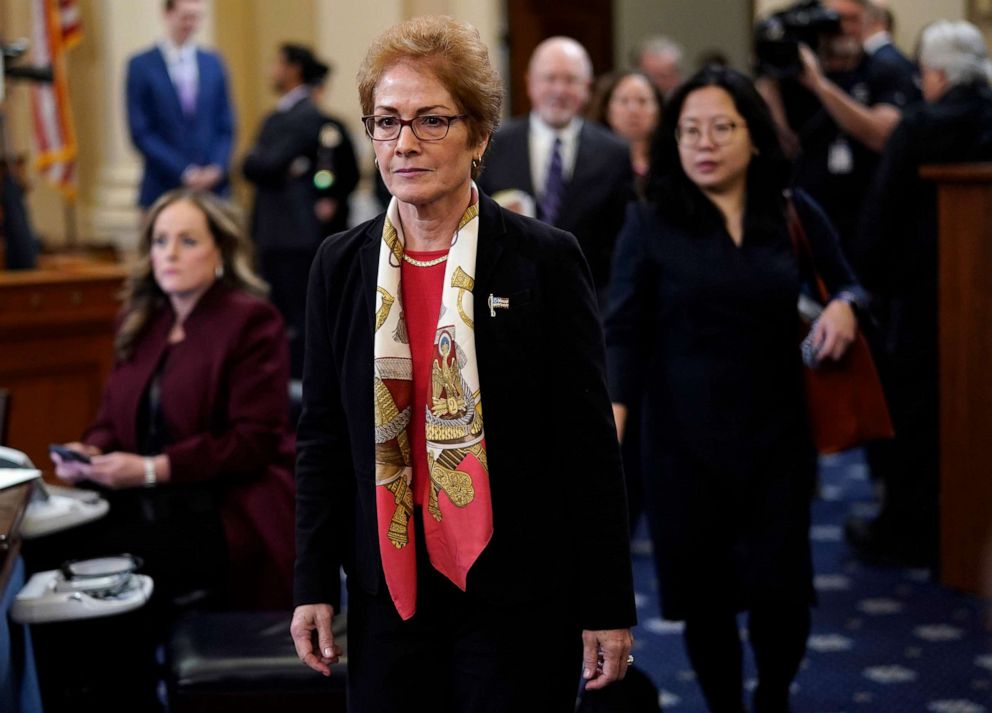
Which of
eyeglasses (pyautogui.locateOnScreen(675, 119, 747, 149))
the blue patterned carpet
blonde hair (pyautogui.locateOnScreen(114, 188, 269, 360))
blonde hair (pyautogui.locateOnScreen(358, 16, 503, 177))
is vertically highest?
blonde hair (pyautogui.locateOnScreen(358, 16, 503, 177))

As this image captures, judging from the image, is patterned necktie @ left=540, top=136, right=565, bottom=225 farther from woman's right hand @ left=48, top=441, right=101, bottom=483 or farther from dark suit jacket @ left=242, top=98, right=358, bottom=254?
dark suit jacket @ left=242, top=98, right=358, bottom=254

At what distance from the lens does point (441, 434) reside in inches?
76.1

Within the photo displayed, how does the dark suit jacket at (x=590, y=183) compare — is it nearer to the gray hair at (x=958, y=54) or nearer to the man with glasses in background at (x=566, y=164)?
the man with glasses in background at (x=566, y=164)

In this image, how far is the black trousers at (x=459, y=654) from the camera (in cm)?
196

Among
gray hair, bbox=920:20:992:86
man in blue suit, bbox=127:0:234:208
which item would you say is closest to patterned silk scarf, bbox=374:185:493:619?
gray hair, bbox=920:20:992:86

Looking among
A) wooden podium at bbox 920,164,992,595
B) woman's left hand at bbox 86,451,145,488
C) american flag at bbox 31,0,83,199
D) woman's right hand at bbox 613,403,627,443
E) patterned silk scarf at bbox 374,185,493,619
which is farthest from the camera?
american flag at bbox 31,0,83,199

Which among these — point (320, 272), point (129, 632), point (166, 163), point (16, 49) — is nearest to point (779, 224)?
point (320, 272)

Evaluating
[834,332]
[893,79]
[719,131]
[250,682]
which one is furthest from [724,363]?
[893,79]

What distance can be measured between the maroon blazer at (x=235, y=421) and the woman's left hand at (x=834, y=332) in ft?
4.25

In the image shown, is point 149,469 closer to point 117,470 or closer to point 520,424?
point 117,470

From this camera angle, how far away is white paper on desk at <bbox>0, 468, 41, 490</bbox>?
273 cm

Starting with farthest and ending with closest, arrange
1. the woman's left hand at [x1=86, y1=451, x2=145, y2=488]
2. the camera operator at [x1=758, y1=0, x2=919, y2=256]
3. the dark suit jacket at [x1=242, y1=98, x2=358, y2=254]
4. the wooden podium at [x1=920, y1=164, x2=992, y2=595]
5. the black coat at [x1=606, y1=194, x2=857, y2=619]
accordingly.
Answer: the dark suit jacket at [x1=242, y1=98, x2=358, y2=254] < the camera operator at [x1=758, y1=0, x2=919, y2=256] < the wooden podium at [x1=920, y1=164, x2=992, y2=595] < the woman's left hand at [x1=86, y1=451, x2=145, y2=488] < the black coat at [x1=606, y1=194, x2=857, y2=619]

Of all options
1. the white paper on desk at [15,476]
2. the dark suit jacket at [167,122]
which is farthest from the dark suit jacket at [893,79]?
the white paper on desk at [15,476]

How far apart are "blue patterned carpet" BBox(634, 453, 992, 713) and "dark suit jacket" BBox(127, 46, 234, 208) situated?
3.20m
